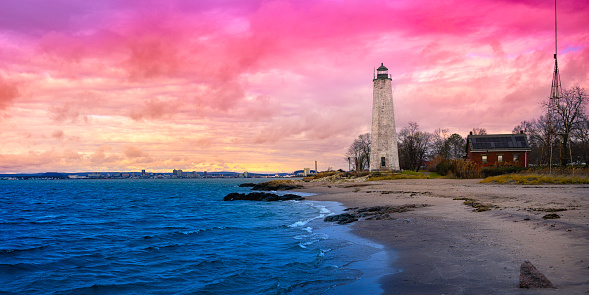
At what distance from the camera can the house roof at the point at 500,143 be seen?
192 ft

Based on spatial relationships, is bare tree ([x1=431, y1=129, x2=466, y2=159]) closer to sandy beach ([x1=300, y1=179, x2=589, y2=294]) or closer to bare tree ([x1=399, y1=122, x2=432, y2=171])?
bare tree ([x1=399, y1=122, x2=432, y2=171])

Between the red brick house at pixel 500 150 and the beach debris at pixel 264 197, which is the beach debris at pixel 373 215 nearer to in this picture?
the beach debris at pixel 264 197

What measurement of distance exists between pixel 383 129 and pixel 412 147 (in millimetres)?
19875

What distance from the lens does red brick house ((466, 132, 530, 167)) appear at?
191ft

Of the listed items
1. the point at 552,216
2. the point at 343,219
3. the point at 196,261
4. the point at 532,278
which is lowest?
the point at 196,261

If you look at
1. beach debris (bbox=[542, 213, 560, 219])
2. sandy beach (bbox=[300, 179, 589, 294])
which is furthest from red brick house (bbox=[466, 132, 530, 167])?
beach debris (bbox=[542, 213, 560, 219])

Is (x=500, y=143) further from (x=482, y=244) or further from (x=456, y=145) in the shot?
(x=482, y=244)

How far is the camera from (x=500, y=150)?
5847 centimetres

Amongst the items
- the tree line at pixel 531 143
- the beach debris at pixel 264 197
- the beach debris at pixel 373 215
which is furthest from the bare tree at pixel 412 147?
the beach debris at pixel 373 215

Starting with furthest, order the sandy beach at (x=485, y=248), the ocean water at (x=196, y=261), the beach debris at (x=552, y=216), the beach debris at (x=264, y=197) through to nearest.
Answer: the beach debris at (x=264, y=197), the beach debris at (x=552, y=216), the ocean water at (x=196, y=261), the sandy beach at (x=485, y=248)

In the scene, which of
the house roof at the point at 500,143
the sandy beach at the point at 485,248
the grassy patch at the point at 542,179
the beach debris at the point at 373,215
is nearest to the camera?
the sandy beach at the point at 485,248

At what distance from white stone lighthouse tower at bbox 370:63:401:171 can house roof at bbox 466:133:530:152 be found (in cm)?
1190

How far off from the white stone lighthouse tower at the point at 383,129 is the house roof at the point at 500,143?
11905mm

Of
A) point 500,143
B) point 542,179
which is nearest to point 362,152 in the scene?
point 500,143
